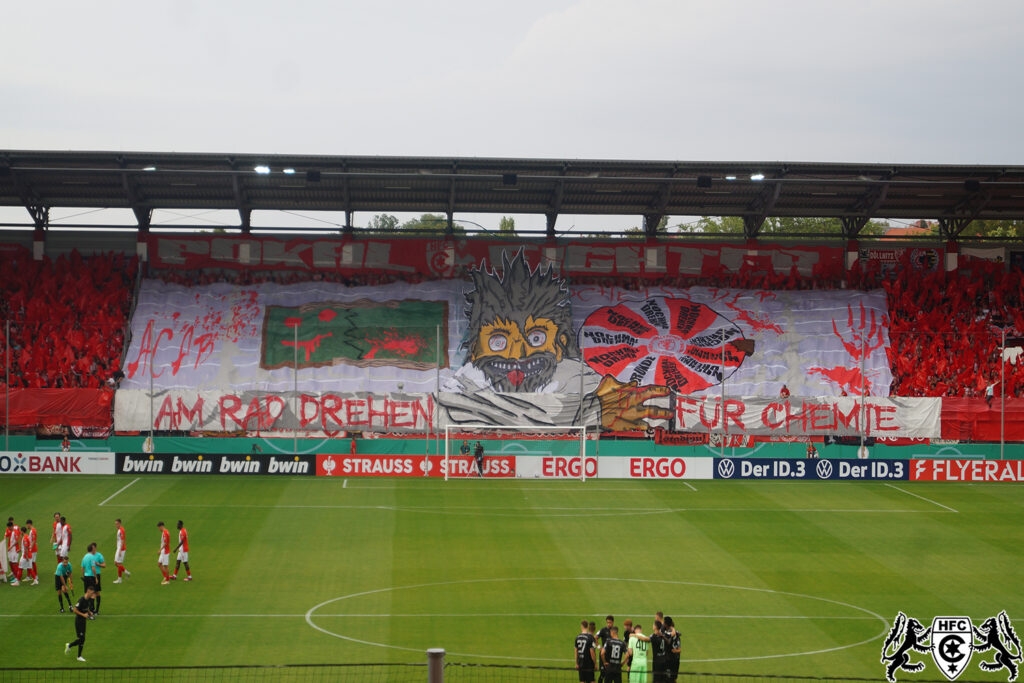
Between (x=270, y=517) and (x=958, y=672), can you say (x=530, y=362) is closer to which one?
(x=270, y=517)

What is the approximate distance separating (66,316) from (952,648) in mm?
45646

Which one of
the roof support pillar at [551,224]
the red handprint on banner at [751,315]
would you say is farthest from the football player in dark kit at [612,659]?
the roof support pillar at [551,224]

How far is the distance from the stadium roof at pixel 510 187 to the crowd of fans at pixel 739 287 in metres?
3.31

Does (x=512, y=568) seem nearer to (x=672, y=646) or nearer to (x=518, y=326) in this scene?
Answer: (x=672, y=646)

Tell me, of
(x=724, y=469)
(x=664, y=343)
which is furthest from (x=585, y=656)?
(x=664, y=343)

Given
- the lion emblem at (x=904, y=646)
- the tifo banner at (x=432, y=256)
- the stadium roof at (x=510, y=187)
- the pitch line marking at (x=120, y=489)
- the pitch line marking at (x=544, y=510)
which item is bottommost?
the pitch line marking at (x=120, y=489)

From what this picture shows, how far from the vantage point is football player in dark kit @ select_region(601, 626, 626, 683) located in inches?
699

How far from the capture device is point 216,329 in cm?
5681

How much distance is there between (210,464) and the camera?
43.7 m

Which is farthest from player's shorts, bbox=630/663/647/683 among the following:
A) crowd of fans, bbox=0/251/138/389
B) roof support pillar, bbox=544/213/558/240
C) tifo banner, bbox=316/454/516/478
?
roof support pillar, bbox=544/213/558/240

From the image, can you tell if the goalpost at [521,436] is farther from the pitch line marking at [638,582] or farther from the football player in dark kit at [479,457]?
the pitch line marking at [638,582]

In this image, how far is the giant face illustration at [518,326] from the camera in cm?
5456

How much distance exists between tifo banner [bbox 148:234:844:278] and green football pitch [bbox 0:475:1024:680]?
20.4 m

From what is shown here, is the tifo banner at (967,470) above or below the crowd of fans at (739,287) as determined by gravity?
below
